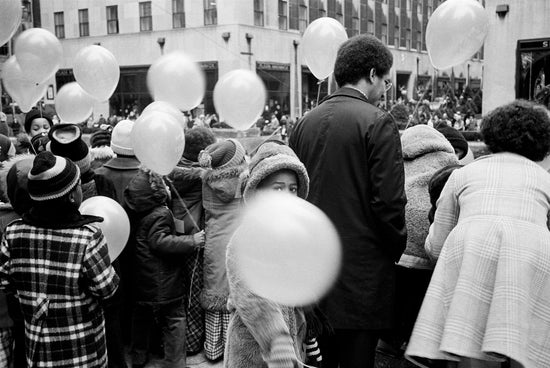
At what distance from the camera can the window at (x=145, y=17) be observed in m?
32.1

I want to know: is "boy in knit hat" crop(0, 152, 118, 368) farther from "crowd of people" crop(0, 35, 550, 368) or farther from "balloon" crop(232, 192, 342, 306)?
"balloon" crop(232, 192, 342, 306)

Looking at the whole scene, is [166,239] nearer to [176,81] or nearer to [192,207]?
[192,207]

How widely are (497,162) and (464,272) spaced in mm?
561

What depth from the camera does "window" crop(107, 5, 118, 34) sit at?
3300 cm

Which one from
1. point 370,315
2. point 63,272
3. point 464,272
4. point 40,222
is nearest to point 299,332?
point 370,315

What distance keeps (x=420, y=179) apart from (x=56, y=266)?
2.08m

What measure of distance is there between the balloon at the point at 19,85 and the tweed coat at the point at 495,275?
462 cm

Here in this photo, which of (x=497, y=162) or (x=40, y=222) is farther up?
(x=497, y=162)

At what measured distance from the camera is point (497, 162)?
264 cm

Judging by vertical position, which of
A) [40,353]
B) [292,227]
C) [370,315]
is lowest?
[40,353]

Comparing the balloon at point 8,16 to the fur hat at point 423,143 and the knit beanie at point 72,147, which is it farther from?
the fur hat at point 423,143

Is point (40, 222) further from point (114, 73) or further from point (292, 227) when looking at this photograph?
point (114, 73)

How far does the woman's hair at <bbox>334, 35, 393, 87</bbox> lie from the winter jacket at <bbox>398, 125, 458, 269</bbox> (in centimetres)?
59

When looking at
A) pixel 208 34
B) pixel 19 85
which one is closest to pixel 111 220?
pixel 19 85
